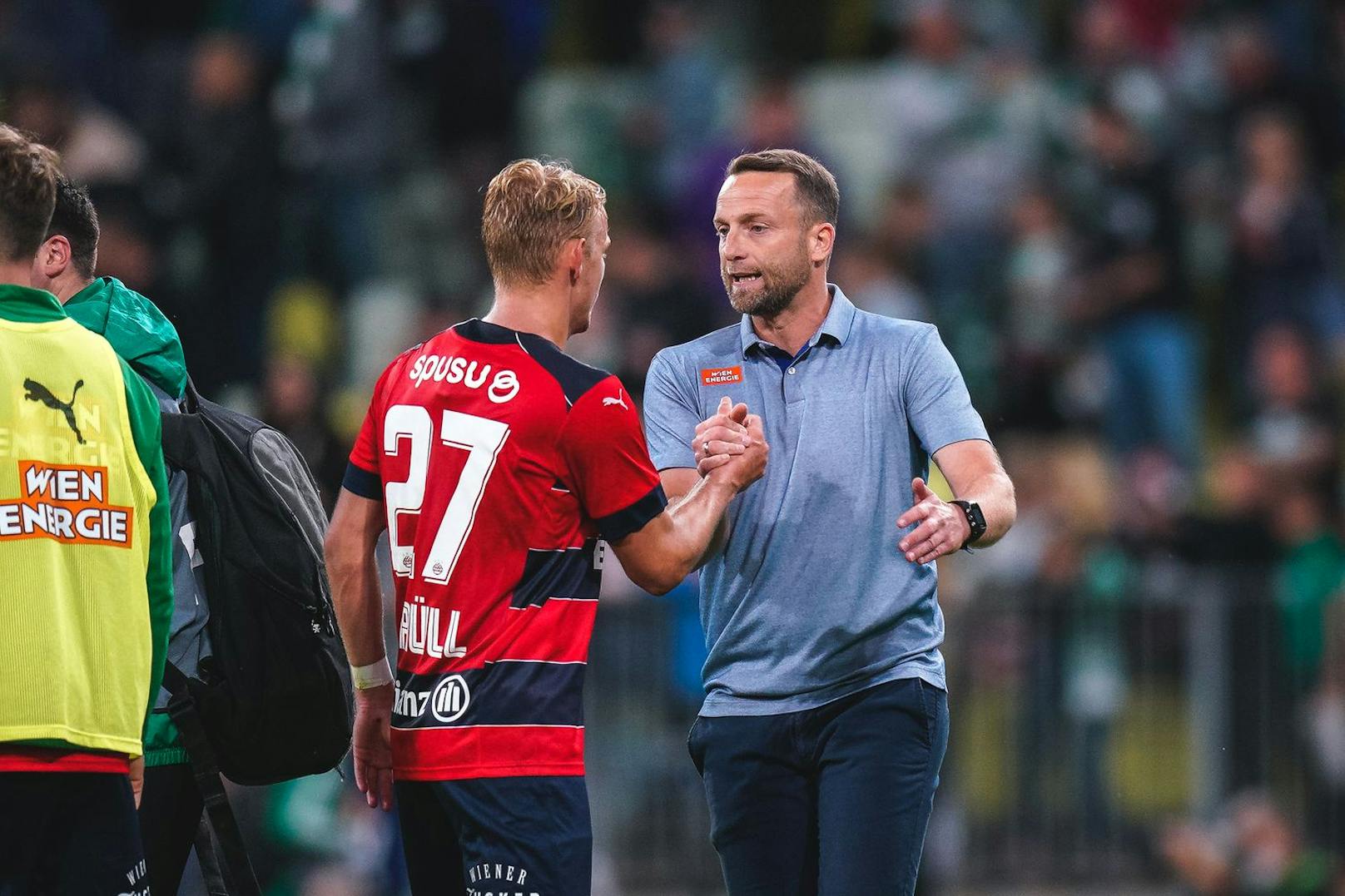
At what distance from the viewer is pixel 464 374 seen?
486 centimetres

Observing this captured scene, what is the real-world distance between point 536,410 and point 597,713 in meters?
6.08

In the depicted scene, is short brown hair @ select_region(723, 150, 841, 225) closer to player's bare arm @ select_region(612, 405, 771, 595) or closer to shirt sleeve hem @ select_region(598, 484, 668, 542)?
player's bare arm @ select_region(612, 405, 771, 595)

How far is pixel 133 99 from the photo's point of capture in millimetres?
13102

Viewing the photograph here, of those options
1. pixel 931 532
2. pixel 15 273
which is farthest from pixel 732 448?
pixel 15 273

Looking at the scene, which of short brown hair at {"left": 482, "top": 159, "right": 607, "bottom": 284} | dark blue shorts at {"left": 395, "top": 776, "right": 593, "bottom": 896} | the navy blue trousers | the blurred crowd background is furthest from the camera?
the blurred crowd background

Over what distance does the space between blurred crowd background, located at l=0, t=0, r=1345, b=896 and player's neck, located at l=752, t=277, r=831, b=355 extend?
4.61 meters

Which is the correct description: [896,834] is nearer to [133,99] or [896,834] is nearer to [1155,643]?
A: [1155,643]

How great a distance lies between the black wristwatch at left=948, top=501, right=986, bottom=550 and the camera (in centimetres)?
524

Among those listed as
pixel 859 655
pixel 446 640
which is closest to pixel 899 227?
pixel 859 655

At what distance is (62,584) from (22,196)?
0.86 m

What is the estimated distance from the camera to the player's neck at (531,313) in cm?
494

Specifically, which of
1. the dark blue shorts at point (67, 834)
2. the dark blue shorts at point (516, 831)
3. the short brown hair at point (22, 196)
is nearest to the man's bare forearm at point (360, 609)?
the dark blue shorts at point (516, 831)

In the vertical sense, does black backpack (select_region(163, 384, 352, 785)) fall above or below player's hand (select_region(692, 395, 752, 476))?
below

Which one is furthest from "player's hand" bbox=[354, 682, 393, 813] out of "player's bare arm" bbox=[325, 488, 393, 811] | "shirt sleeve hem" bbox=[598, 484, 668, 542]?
"shirt sleeve hem" bbox=[598, 484, 668, 542]
